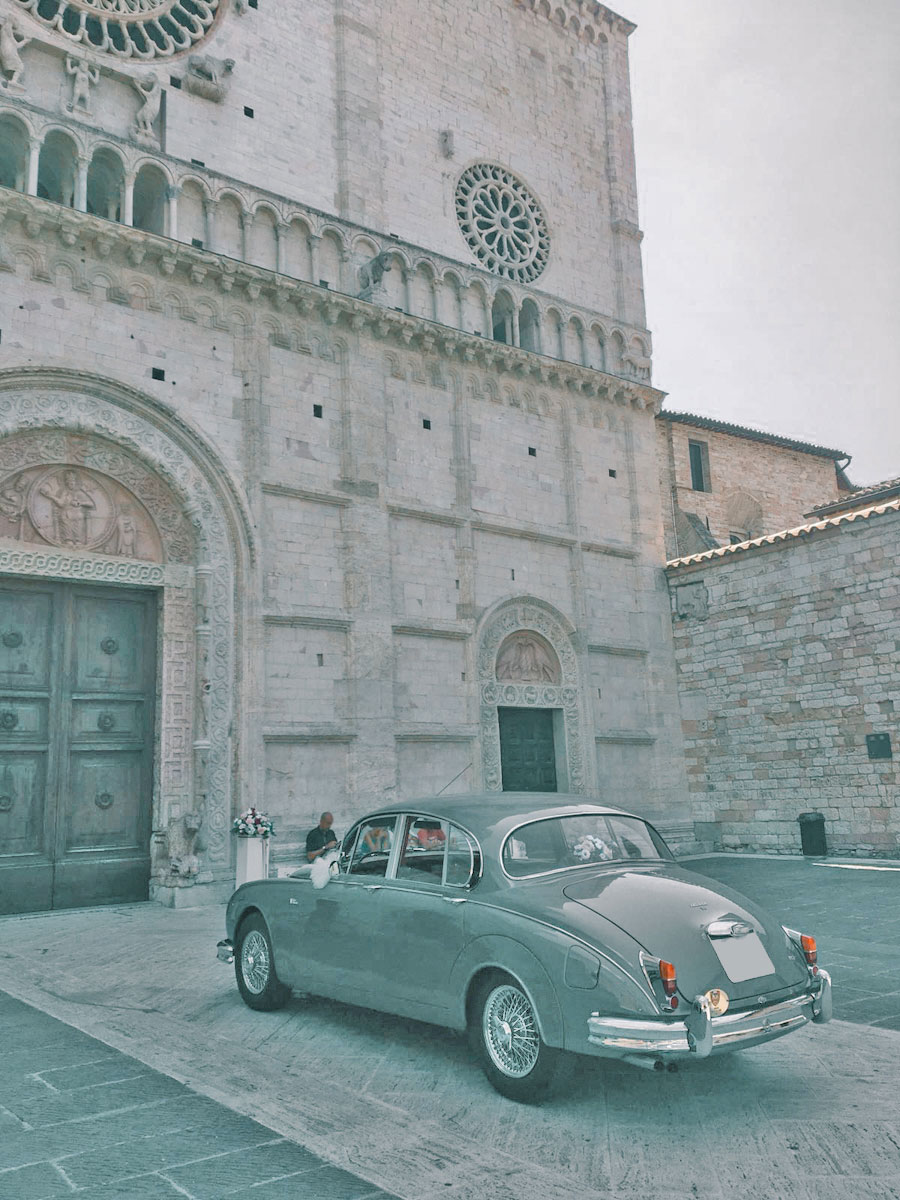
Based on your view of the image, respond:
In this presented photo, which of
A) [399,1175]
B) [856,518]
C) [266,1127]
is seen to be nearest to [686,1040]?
[399,1175]

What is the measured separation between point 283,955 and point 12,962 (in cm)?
366

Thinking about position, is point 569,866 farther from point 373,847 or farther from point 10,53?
point 10,53

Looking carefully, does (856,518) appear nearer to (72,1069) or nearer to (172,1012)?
(172,1012)

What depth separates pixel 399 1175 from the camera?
3855mm

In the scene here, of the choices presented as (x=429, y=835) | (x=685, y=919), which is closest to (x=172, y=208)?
(x=429, y=835)

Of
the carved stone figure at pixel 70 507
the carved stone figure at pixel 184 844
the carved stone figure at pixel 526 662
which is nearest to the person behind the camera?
the carved stone figure at pixel 184 844

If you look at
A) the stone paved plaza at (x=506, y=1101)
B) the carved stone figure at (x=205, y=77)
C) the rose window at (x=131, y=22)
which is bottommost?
the stone paved plaza at (x=506, y=1101)

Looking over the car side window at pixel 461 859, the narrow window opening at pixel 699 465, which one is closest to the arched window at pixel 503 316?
the narrow window opening at pixel 699 465

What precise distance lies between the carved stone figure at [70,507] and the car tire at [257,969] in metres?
7.13

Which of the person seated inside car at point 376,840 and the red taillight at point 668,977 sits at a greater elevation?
the person seated inside car at point 376,840

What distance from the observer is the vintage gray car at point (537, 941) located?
4.41 meters

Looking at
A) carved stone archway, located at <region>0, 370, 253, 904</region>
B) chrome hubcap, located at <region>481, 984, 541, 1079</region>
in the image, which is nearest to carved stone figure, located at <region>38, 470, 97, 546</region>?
carved stone archway, located at <region>0, 370, 253, 904</region>

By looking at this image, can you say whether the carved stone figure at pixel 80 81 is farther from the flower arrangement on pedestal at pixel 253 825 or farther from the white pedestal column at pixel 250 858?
the white pedestal column at pixel 250 858

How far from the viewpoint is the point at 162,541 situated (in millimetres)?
13125
